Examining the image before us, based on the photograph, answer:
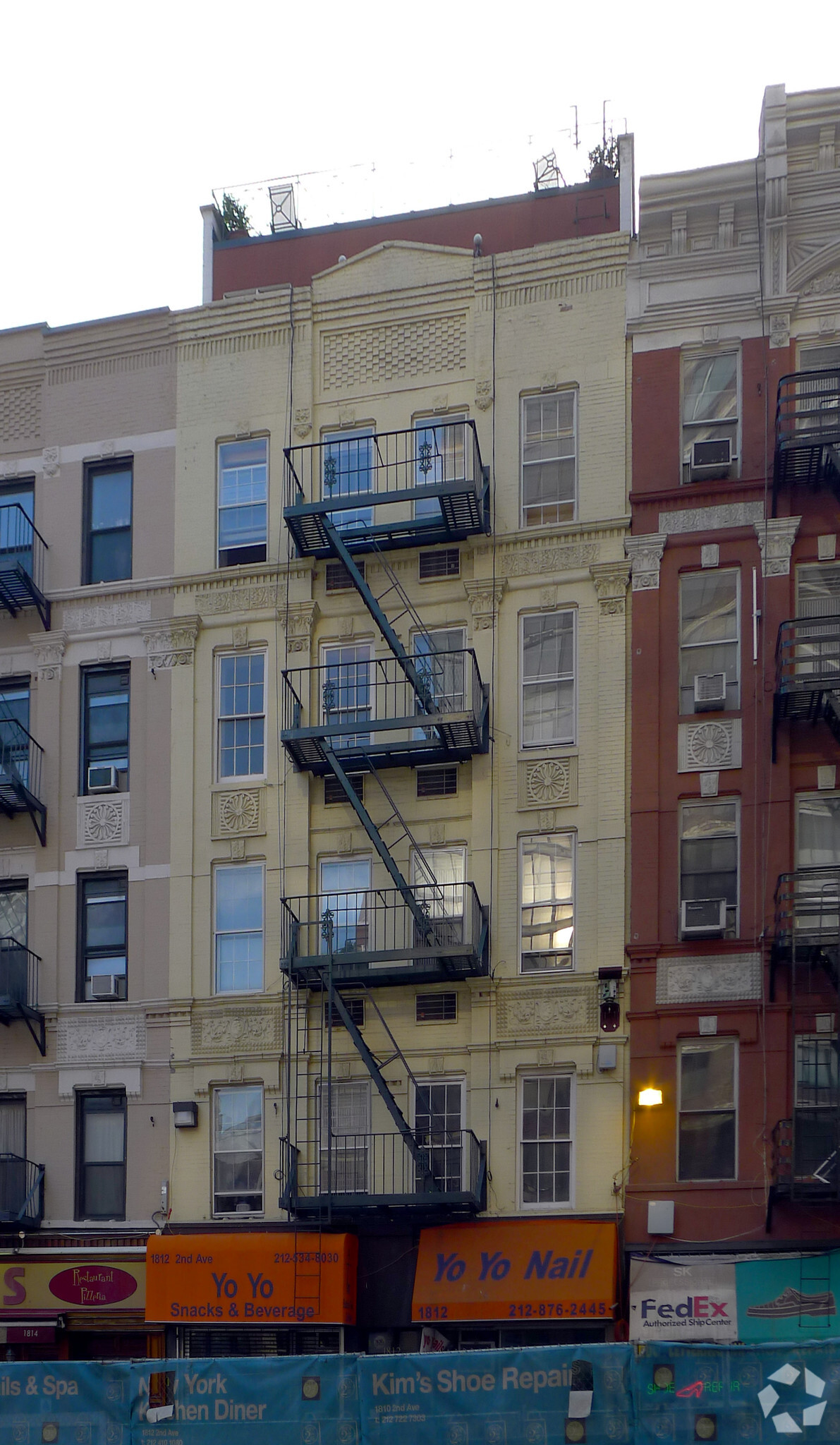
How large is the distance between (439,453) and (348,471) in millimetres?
1596

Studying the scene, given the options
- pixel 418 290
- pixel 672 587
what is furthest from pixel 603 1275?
pixel 418 290

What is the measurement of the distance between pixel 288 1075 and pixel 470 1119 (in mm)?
2989

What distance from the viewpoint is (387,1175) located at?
1077 inches

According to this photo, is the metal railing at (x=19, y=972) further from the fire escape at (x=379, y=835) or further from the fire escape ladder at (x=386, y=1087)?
the fire escape ladder at (x=386, y=1087)

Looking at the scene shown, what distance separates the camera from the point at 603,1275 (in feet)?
82.4

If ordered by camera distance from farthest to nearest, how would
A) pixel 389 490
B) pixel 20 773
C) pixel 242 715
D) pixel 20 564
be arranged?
1. pixel 20 773
2. pixel 20 564
3. pixel 242 715
4. pixel 389 490

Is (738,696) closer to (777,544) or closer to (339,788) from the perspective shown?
(777,544)

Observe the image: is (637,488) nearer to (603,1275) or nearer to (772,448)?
(772,448)

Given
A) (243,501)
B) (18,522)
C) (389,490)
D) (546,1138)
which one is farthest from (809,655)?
(18,522)

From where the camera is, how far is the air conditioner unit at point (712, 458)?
2783 cm

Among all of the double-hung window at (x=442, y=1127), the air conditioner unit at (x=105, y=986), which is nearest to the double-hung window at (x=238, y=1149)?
the air conditioner unit at (x=105, y=986)

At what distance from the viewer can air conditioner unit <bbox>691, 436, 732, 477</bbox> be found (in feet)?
91.3

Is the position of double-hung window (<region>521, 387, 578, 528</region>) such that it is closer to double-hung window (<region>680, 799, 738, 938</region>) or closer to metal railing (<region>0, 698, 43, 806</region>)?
double-hung window (<region>680, 799, 738, 938</region>)

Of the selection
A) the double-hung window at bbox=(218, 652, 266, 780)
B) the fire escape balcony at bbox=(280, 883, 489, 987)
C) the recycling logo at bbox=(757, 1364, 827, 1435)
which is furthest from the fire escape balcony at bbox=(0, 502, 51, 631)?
the recycling logo at bbox=(757, 1364, 827, 1435)
